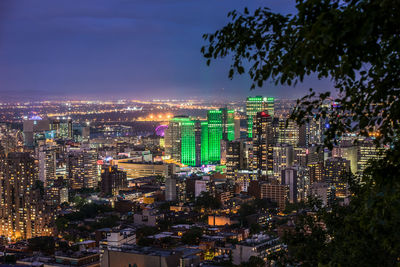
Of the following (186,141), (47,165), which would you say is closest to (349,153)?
(186,141)

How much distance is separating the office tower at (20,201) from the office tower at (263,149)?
11.2 m

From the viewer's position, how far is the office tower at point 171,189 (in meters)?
23.9

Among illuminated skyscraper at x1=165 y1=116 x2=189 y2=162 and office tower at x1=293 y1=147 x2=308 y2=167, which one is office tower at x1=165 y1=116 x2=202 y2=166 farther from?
office tower at x1=293 y1=147 x2=308 y2=167

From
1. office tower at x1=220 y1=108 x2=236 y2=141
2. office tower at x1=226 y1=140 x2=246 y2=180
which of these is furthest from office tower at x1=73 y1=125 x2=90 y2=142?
office tower at x1=226 y1=140 x2=246 y2=180

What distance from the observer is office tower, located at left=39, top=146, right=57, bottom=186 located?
29.9m

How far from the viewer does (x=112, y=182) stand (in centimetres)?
2669

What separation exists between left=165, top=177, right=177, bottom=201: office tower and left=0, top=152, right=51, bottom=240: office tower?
532cm

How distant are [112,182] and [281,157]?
328 inches

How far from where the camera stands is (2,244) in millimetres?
17156

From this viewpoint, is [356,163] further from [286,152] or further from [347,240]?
[347,240]

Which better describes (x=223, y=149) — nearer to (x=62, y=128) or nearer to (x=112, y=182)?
(x=112, y=182)

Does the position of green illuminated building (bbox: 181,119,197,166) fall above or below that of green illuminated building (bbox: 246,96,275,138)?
below

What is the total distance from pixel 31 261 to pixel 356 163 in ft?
64.2

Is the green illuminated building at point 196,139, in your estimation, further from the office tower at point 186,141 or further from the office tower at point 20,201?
the office tower at point 20,201
